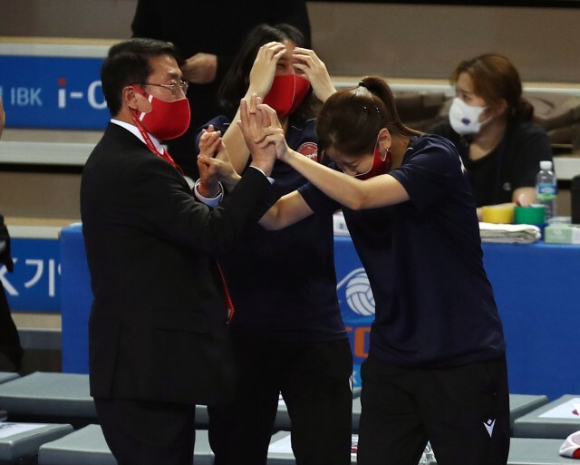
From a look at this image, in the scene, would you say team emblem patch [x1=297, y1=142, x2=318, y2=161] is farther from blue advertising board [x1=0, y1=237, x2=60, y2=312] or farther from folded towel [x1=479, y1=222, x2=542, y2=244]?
blue advertising board [x1=0, y1=237, x2=60, y2=312]

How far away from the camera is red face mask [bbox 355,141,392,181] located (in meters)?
2.70

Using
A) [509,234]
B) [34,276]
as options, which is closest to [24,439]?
[509,234]

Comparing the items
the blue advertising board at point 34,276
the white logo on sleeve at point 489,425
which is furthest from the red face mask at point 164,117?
the blue advertising board at point 34,276

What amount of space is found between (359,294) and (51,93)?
242cm

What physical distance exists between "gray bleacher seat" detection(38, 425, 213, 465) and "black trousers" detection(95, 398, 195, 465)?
2.78ft

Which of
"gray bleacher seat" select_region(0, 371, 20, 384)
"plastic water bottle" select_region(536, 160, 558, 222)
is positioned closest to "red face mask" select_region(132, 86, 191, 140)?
"gray bleacher seat" select_region(0, 371, 20, 384)

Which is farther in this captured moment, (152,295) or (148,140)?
(148,140)

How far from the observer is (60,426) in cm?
390

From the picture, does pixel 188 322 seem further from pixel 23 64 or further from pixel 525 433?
pixel 23 64

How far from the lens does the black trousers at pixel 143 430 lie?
2.63 m

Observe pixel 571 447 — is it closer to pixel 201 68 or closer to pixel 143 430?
pixel 143 430

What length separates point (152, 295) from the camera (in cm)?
262

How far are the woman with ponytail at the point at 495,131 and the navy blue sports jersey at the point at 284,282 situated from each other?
171cm

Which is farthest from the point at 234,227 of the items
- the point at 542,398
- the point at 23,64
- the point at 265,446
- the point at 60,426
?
the point at 23,64
